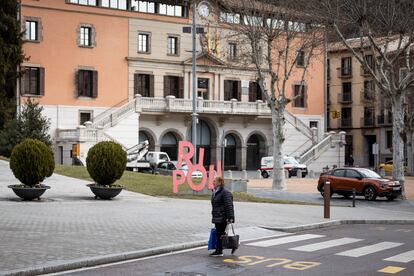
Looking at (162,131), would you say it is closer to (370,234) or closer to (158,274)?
(370,234)

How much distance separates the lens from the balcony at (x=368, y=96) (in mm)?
70875

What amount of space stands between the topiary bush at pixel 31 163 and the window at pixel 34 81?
31.3 metres

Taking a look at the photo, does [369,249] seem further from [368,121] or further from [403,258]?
[368,121]

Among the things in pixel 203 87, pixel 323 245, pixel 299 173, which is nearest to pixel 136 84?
pixel 203 87

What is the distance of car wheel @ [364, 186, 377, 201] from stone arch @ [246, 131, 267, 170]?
3404 centimetres

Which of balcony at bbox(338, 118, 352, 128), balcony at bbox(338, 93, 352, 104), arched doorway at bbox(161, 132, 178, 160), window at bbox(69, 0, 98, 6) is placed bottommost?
arched doorway at bbox(161, 132, 178, 160)

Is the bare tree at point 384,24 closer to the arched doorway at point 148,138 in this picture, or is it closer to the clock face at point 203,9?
the clock face at point 203,9

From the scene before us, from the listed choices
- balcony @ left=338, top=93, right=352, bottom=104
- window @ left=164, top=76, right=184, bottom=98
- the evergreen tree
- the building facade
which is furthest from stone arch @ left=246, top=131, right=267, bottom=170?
the evergreen tree

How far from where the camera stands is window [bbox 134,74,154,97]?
58.2m

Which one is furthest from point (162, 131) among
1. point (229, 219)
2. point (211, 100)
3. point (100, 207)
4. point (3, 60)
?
point (229, 219)

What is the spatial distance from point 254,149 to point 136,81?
49.8ft

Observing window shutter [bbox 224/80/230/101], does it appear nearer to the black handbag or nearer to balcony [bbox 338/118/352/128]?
balcony [bbox 338/118/352/128]

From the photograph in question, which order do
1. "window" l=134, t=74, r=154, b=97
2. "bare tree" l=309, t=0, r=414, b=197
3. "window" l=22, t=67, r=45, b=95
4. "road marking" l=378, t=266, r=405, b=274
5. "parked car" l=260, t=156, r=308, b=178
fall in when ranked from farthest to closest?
"window" l=134, t=74, r=154, b=97 → "parked car" l=260, t=156, r=308, b=178 → "window" l=22, t=67, r=45, b=95 → "bare tree" l=309, t=0, r=414, b=197 → "road marking" l=378, t=266, r=405, b=274

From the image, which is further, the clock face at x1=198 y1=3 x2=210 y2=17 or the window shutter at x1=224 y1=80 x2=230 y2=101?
the window shutter at x1=224 y1=80 x2=230 y2=101
